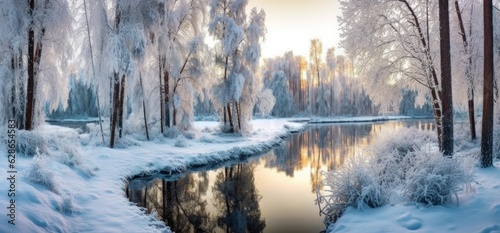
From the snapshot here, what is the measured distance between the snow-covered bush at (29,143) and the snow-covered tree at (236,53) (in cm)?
1426

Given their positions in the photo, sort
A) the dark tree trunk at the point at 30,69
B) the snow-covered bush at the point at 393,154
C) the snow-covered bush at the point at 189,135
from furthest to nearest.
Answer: the snow-covered bush at the point at 189,135, the dark tree trunk at the point at 30,69, the snow-covered bush at the point at 393,154

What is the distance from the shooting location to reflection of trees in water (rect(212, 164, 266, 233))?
782 centimetres

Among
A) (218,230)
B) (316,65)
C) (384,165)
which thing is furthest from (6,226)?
(316,65)

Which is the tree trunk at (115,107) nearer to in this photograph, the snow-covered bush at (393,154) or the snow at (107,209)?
the snow at (107,209)

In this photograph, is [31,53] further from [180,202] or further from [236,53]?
[236,53]

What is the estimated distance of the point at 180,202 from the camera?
9.66m

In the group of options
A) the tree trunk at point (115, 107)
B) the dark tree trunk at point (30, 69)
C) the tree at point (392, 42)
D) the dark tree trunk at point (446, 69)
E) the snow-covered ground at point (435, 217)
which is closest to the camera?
the snow-covered ground at point (435, 217)

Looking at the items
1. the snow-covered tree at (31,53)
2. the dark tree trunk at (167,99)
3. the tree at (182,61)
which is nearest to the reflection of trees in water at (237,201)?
the snow-covered tree at (31,53)

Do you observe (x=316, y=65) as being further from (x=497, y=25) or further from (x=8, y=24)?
(x=8, y=24)

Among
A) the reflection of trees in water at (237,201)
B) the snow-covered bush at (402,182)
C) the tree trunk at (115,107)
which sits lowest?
the reflection of trees in water at (237,201)

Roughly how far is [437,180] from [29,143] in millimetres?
10953

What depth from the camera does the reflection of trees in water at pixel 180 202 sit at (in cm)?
786

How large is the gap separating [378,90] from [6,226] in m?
11.7

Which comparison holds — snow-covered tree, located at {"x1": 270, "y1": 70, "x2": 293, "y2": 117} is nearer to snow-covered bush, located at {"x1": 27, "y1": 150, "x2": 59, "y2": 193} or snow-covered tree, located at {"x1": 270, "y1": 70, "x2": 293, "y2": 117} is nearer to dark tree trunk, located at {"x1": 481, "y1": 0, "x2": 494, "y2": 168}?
dark tree trunk, located at {"x1": 481, "y1": 0, "x2": 494, "y2": 168}
